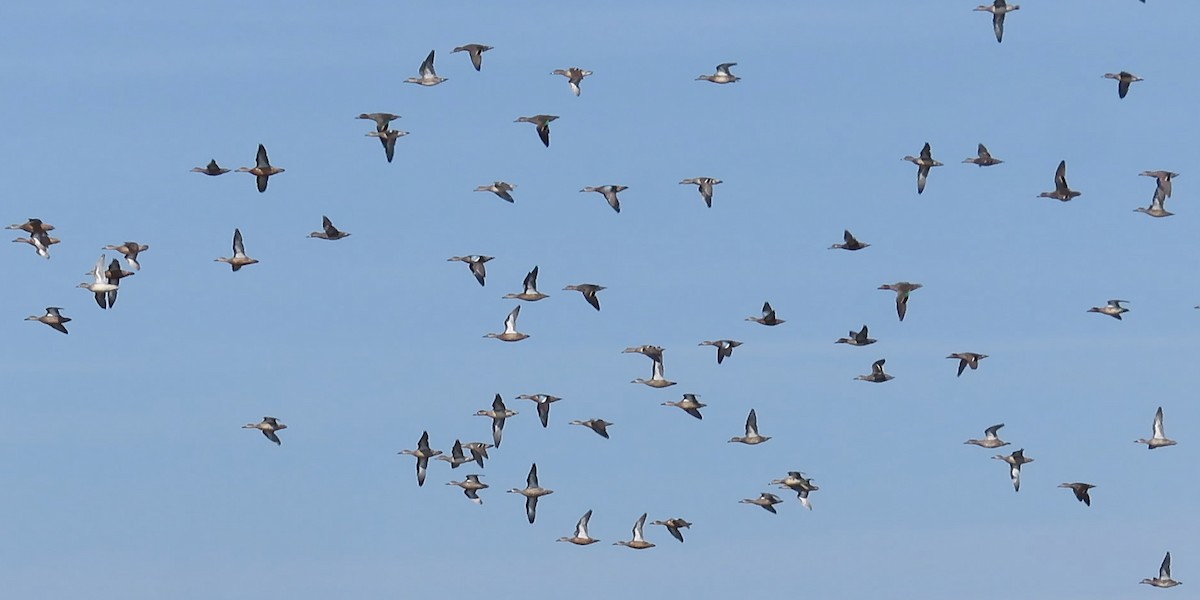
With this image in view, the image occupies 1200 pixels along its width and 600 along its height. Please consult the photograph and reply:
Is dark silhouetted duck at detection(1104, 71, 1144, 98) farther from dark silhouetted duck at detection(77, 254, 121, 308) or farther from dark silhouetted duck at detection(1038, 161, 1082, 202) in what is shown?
dark silhouetted duck at detection(77, 254, 121, 308)

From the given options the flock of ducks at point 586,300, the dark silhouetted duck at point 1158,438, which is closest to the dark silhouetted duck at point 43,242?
the flock of ducks at point 586,300

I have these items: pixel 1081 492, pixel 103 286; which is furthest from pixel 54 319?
pixel 1081 492

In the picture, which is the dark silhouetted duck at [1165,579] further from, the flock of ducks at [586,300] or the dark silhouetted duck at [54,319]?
the dark silhouetted duck at [54,319]

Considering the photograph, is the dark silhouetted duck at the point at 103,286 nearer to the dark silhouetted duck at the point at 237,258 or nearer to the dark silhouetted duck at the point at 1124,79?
the dark silhouetted duck at the point at 237,258

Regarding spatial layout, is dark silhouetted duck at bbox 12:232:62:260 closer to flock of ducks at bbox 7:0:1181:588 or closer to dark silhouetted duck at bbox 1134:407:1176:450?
flock of ducks at bbox 7:0:1181:588

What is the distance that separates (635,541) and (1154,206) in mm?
22953

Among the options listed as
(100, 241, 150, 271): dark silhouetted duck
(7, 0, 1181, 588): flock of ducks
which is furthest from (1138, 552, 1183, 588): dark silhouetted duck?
(100, 241, 150, 271): dark silhouetted duck

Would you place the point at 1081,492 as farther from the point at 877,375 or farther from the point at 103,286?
Answer: the point at 103,286

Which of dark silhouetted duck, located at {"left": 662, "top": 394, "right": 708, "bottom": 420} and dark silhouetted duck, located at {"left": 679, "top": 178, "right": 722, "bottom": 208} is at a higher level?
dark silhouetted duck, located at {"left": 679, "top": 178, "right": 722, "bottom": 208}

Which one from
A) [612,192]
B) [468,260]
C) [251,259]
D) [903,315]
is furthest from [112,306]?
[903,315]

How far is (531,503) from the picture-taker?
104m

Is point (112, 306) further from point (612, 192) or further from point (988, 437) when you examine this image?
point (988, 437)

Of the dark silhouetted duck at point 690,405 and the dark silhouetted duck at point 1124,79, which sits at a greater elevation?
the dark silhouetted duck at point 1124,79

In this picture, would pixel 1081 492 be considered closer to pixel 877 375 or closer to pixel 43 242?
pixel 877 375
